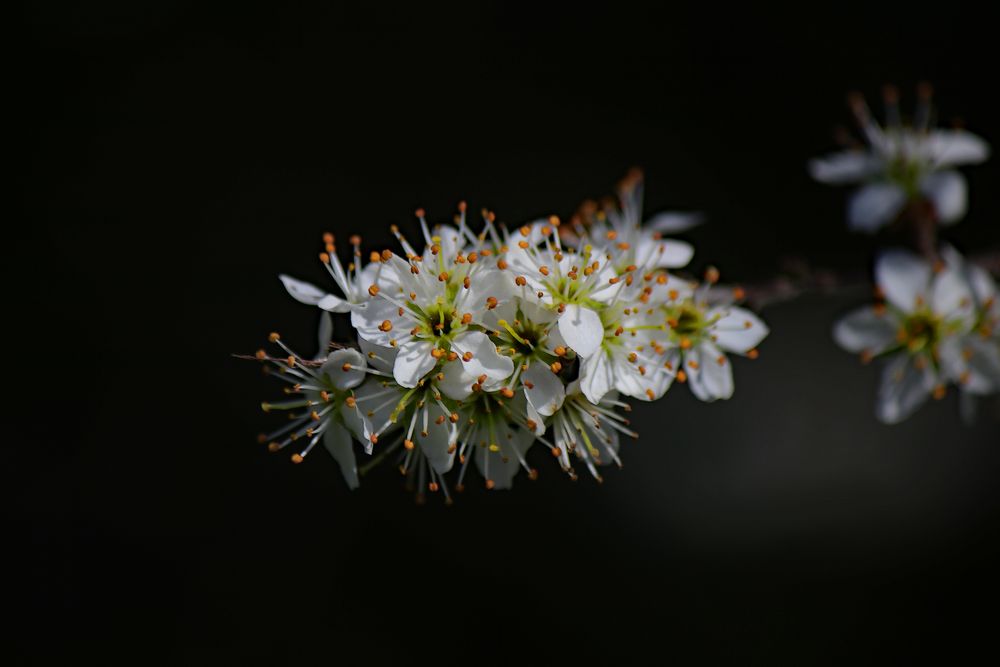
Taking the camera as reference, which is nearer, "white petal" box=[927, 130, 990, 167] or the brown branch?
the brown branch

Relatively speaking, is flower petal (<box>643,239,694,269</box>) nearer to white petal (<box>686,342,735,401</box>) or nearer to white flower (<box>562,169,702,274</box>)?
white flower (<box>562,169,702,274</box>)

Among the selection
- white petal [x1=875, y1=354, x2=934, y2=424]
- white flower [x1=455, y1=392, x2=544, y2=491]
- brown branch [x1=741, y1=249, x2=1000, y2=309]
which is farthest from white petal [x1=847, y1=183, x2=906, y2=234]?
white flower [x1=455, y1=392, x2=544, y2=491]

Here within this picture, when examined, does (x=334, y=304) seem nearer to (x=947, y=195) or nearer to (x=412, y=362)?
(x=412, y=362)

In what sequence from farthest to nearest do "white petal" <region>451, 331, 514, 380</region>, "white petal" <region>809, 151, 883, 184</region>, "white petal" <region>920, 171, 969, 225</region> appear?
"white petal" <region>809, 151, 883, 184</region>
"white petal" <region>920, 171, 969, 225</region>
"white petal" <region>451, 331, 514, 380</region>

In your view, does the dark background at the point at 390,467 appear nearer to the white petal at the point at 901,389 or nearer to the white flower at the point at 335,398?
the white petal at the point at 901,389

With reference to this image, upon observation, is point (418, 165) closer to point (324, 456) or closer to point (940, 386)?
point (324, 456)

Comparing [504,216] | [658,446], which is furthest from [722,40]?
[658,446]

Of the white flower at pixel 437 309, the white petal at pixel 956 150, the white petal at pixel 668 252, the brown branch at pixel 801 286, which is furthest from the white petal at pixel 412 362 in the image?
the white petal at pixel 956 150
